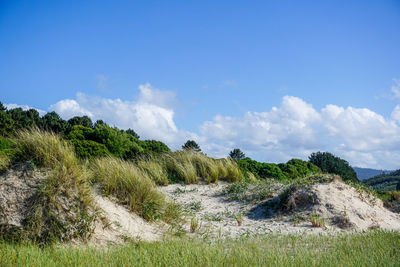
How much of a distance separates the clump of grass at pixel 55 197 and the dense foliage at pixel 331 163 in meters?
18.3

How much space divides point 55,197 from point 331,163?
1957 cm

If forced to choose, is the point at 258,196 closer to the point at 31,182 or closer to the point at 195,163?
the point at 195,163

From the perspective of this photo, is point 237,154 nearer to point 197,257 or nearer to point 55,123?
point 55,123

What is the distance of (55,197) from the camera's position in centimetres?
546

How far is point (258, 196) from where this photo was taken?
33.2 feet

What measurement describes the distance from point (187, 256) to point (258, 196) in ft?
20.9

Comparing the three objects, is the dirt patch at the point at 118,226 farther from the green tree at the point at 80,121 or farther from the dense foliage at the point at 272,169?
the green tree at the point at 80,121

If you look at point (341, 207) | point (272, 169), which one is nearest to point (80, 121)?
point (272, 169)

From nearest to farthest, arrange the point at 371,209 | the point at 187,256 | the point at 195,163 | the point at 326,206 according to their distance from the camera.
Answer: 1. the point at 187,256
2. the point at 326,206
3. the point at 371,209
4. the point at 195,163

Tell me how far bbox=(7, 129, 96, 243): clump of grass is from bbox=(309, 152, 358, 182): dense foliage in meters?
18.3

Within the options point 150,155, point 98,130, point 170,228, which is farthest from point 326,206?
point 98,130

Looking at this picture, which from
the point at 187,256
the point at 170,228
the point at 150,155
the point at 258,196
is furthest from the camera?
the point at 150,155

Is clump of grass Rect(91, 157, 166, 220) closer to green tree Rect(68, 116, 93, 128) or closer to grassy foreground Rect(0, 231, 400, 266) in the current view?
grassy foreground Rect(0, 231, 400, 266)

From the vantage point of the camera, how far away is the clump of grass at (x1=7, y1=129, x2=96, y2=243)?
518cm
